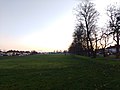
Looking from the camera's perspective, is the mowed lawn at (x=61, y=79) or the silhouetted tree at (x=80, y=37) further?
the silhouetted tree at (x=80, y=37)

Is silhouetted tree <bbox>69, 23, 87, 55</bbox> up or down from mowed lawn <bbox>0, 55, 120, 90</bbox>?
up

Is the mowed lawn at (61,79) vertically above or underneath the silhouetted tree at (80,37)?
underneath

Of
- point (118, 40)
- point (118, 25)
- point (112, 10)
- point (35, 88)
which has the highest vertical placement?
point (112, 10)

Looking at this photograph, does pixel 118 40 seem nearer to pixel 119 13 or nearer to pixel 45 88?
pixel 119 13

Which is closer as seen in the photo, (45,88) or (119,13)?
(45,88)

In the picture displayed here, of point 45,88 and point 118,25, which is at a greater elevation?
point 118,25

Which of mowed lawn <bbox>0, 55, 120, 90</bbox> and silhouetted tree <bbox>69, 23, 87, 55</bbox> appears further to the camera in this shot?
silhouetted tree <bbox>69, 23, 87, 55</bbox>

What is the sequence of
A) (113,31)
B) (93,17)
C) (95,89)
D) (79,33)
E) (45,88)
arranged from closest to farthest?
(95,89) → (45,88) → (113,31) → (93,17) → (79,33)

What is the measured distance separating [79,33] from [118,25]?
33.0m

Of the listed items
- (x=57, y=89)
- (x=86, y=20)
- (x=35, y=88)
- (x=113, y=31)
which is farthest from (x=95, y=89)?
(x=86, y=20)

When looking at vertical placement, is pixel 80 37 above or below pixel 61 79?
above

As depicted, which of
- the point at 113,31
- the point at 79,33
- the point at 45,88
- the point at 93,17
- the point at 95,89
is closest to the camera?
the point at 95,89

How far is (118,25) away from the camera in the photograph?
182 ft

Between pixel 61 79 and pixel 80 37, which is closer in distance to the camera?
pixel 61 79
